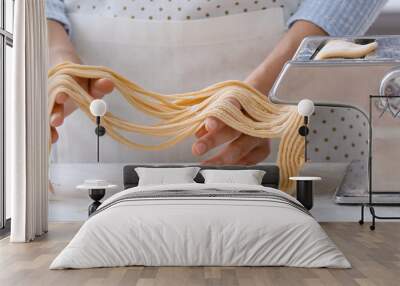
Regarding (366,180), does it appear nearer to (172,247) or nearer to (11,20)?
(172,247)

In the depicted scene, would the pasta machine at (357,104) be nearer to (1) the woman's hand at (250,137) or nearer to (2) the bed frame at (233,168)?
(1) the woman's hand at (250,137)

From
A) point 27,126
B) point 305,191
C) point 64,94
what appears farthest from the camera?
point 64,94

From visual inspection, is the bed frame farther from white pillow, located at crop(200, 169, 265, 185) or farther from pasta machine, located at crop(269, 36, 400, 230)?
pasta machine, located at crop(269, 36, 400, 230)

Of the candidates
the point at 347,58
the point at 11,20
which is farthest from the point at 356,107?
the point at 11,20

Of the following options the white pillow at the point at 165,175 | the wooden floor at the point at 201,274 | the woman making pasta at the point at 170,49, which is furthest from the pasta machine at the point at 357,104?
the wooden floor at the point at 201,274

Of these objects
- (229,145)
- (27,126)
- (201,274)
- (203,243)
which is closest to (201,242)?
(203,243)

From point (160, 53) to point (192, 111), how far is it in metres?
0.71

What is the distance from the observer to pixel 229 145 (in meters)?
6.34

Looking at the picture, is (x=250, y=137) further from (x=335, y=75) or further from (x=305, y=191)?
(x=335, y=75)

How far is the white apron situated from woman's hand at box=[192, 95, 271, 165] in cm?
43

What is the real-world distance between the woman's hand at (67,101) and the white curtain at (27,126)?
0.85m

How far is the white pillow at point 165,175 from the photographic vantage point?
597 centimetres

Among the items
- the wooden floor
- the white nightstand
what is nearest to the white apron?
the white nightstand

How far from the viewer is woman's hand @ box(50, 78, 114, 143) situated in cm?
636
